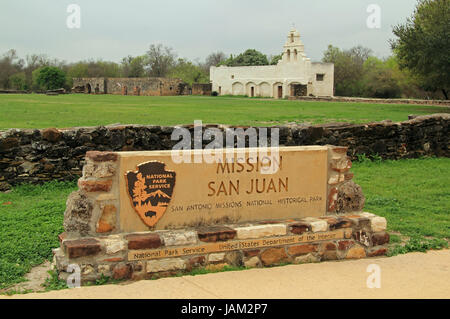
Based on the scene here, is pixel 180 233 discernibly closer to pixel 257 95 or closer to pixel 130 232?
pixel 130 232

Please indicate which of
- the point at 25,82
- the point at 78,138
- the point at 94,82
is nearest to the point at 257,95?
the point at 94,82

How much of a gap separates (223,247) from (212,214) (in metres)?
0.41

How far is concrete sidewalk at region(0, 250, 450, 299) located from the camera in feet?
15.2

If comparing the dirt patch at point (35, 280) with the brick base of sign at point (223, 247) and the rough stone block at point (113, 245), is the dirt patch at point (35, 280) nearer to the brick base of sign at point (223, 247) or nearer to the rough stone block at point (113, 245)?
the brick base of sign at point (223, 247)

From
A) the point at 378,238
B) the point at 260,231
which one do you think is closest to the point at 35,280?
the point at 260,231

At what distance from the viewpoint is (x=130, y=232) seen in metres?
5.25

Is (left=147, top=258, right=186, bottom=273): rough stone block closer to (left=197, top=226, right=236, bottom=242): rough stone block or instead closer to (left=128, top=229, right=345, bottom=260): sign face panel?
(left=128, top=229, right=345, bottom=260): sign face panel

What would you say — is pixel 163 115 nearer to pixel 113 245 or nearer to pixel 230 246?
pixel 230 246

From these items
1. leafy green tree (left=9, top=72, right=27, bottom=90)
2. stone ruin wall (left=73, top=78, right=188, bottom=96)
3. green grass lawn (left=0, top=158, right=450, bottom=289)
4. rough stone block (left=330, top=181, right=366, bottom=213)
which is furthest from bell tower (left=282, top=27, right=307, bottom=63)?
rough stone block (left=330, top=181, right=366, bottom=213)

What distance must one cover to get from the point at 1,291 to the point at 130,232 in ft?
4.11

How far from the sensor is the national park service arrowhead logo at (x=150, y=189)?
5.24 metres

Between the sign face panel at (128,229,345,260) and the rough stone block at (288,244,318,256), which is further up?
the sign face panel at (128,229,345,260)

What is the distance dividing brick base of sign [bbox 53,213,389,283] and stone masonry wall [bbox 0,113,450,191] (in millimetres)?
4371

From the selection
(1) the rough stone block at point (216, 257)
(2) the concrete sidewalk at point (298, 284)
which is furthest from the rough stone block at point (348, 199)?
(1) the rough stone block at point (216, 257)
